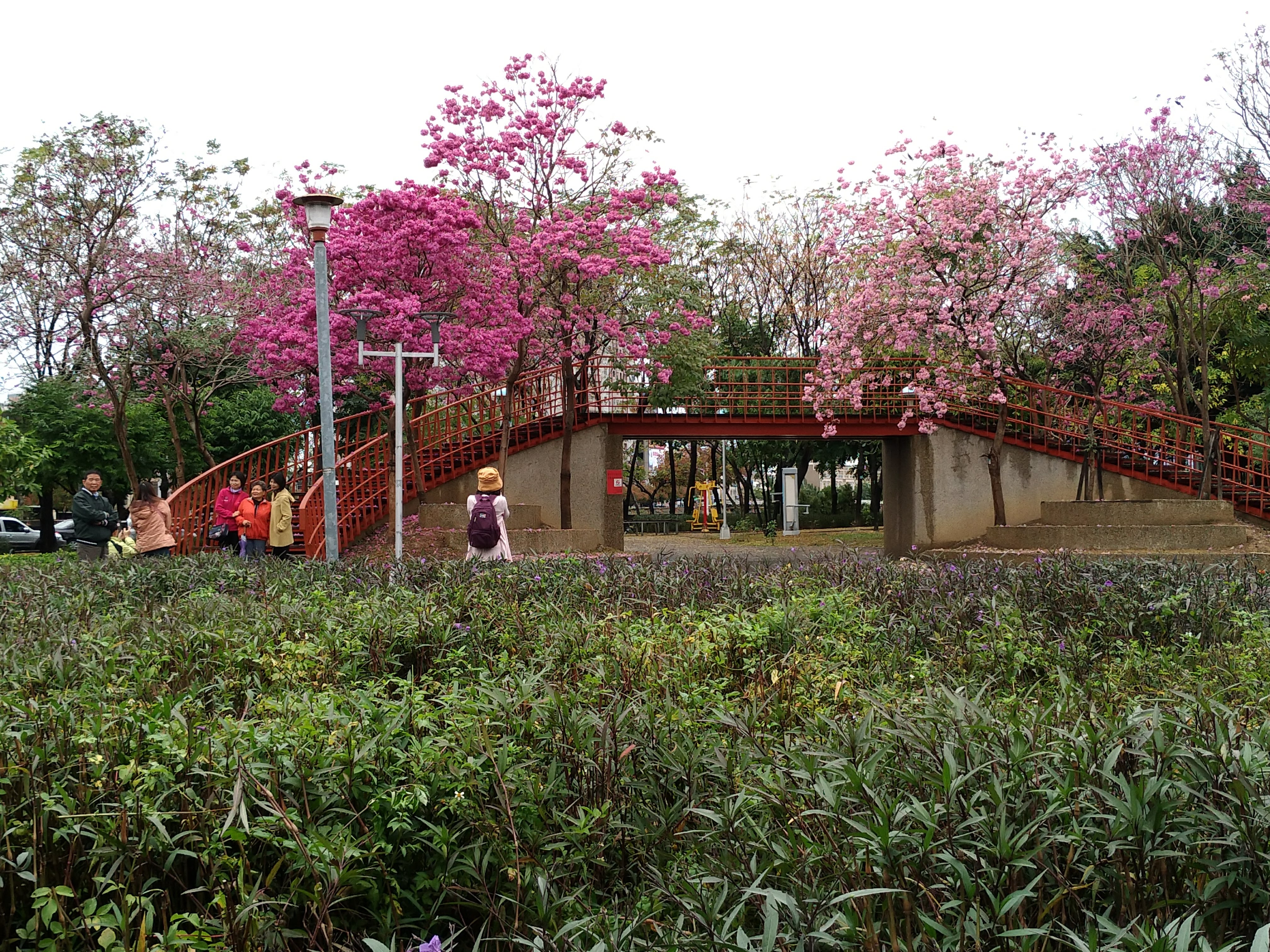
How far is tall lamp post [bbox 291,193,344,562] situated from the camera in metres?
12.9

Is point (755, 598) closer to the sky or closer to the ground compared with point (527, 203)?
closer to the ground

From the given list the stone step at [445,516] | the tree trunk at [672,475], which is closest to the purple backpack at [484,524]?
the stone step at [445,516]

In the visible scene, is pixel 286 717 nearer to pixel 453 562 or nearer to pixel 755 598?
pixel 755 598

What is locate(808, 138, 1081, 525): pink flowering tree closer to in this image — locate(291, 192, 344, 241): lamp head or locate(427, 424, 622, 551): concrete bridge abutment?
locate(427, 424, 622, 551): concrete bridge abutment

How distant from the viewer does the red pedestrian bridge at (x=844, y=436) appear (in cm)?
2011

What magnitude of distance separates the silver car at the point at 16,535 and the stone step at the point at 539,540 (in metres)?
28.4

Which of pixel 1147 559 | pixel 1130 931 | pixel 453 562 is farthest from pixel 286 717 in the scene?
pixel 1147 559

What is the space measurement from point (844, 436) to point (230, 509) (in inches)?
556

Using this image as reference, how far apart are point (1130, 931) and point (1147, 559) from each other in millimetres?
7325

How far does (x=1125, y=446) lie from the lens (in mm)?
23016

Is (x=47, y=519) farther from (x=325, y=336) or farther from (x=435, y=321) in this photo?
(x=325, y=336)

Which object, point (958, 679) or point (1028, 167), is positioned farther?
point (1028, 167)

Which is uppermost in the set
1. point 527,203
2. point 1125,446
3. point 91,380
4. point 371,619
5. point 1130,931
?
point 527,203

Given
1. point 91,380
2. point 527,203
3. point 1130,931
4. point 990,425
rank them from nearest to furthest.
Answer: point 1130,931 < point 527,203 < point 990,425 < point 91,380
